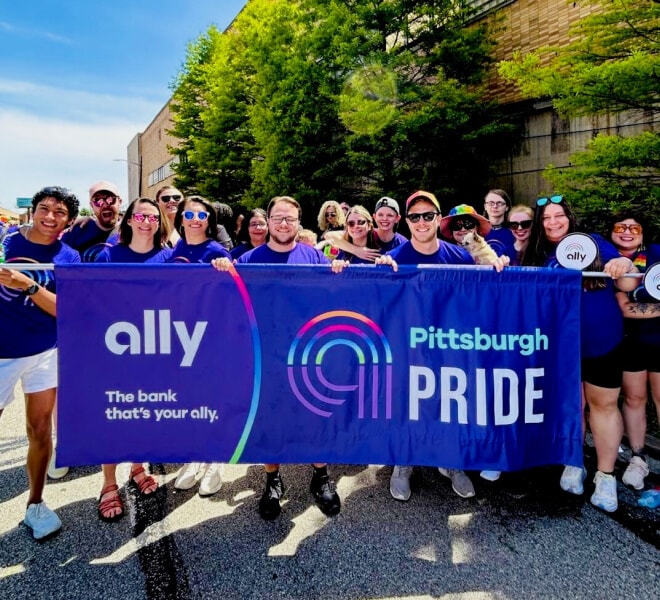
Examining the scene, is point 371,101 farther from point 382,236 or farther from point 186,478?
point 186,478

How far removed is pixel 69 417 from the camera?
2.69 meters

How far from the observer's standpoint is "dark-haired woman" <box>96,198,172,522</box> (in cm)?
309

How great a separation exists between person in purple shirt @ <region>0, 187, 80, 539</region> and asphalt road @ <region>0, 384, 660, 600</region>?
32cm

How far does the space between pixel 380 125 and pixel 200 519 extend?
9.53 m

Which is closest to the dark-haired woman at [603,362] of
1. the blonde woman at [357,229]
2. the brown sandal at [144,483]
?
the blonde woman at [357,229]

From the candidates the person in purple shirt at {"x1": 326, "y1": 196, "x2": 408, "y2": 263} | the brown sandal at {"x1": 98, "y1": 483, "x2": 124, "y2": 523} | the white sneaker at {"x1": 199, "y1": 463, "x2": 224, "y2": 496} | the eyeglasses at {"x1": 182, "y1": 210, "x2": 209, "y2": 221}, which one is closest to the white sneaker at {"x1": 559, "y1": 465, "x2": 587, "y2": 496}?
the person in purple shirt at {"x1": 326, "y1": 196, "x2": 408, "y2": 263}

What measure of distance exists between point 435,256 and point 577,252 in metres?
0.90

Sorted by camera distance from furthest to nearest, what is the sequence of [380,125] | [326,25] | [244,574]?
[326,25] < [380,125] < [244,574]

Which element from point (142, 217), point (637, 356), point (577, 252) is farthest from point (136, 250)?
point (637, 356)

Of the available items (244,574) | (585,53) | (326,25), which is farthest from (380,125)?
(244,574)

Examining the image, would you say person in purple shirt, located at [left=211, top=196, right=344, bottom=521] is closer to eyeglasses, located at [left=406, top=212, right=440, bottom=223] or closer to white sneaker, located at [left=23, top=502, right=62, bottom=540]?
eyeglasses, located at [left=406, top=212, right=440, bottom=223]

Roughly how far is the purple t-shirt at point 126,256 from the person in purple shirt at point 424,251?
1.68 metres

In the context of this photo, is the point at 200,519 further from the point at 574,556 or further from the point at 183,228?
the point at 574,556

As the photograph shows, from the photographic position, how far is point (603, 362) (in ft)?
9.89
